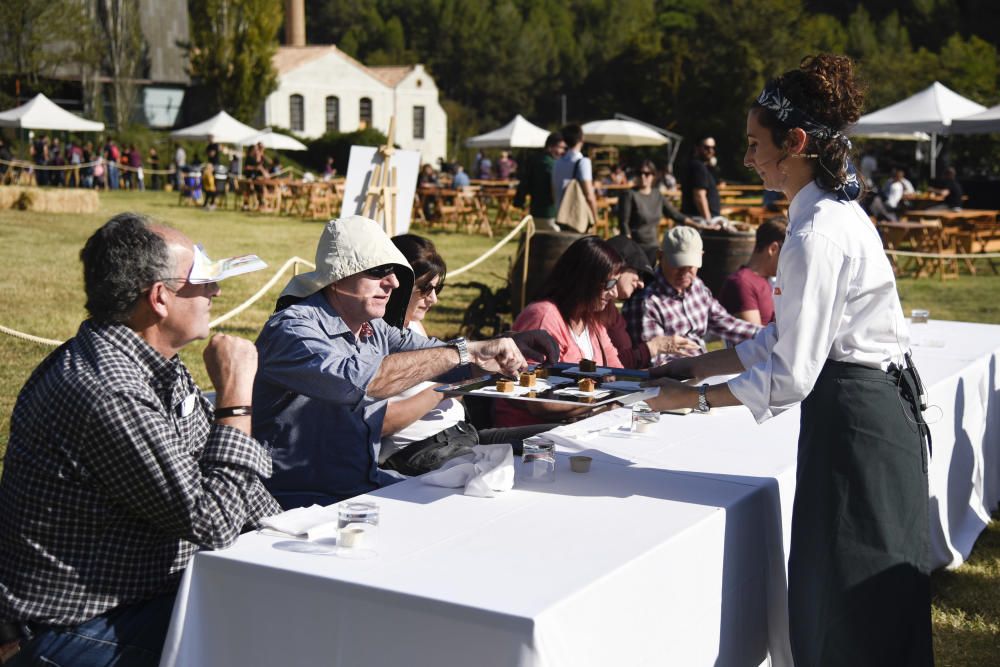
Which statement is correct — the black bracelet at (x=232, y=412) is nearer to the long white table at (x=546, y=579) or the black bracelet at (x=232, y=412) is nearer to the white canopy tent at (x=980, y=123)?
the long white table at (x=546, y=579)

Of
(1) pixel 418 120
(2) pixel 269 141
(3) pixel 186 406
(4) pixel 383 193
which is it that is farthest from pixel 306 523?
(1) pixel 418 120

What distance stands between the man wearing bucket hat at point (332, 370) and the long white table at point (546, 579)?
0.41m

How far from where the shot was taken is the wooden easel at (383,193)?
24.5 ft

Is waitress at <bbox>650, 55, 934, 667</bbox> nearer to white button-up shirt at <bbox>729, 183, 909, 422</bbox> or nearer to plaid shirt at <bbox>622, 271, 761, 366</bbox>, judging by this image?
white button-up shirt at <bbox>729, 183, 909, 422</bbox>

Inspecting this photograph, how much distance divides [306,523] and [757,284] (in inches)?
162

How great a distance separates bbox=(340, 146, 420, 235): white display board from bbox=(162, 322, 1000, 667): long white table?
452 cm

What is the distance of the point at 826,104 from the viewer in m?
2.51

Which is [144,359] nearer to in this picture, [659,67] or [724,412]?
[724,412]

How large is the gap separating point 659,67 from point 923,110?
40.7 metres

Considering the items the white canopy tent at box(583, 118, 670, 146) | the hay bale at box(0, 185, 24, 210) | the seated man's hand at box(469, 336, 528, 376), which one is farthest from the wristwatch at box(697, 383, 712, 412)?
the hay bale at box(0, 185, 24, 210)

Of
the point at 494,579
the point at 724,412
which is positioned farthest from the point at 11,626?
the point at 724,412

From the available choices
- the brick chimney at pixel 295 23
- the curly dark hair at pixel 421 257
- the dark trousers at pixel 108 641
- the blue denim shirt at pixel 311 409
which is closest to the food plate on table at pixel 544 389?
the blue denim shirt at pixel 311 409

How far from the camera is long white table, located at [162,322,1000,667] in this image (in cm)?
199

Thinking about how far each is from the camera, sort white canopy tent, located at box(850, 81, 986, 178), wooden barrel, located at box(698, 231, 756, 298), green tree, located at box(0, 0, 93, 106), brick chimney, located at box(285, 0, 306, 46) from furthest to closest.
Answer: brick chimney, located at box(285, 0, 306, 46)
green tree, located at box(0, 0, 93, 106)
white canopy tent, located at box(850, 81, 986, 178)
wooden barrel, located at box(698, 231, 756, 298)
